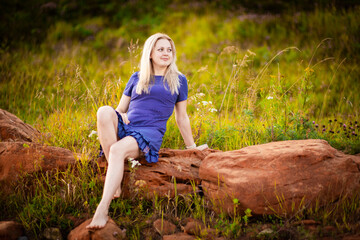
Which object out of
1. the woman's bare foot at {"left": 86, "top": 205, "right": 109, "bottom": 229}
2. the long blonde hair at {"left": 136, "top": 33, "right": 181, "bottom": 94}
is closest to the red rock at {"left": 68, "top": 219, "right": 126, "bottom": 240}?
the woman's bare foot at {"left": 86, "top": 205, "right": 109, "bottom": 229}

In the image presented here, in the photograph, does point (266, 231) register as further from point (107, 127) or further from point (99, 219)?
point (107, 127)

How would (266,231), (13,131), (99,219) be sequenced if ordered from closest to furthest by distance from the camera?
(266,231), (99,219), (13,131)

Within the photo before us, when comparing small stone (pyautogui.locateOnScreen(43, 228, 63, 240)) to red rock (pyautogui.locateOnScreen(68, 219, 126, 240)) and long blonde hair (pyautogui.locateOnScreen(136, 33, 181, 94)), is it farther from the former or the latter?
long blonde hair (pyautogui.locateOnScreen(136, 33, 181, 94))

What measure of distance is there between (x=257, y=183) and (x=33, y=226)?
1.88 meters

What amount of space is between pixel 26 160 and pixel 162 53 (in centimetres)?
172

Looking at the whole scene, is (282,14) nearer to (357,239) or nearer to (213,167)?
(213,167)

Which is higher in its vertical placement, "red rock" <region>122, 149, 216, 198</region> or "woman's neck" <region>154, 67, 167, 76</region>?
"woman's neck" <region>154, 67, 167, 76</region>

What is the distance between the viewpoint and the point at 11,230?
8.08ft

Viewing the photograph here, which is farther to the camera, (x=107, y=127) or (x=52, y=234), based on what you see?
(x=107, y=127)

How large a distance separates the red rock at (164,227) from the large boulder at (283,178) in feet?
1.42

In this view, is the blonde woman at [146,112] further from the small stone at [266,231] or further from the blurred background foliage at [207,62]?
the small stone at [266,231]

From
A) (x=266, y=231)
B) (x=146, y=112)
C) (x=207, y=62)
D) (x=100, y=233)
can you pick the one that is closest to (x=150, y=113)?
(x=146, y=112)

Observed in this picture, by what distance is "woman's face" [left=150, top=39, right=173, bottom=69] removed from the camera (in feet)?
10.7

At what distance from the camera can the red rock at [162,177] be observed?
290cm
